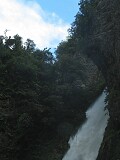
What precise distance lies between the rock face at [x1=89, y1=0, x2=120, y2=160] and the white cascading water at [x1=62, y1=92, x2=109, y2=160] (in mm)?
2021

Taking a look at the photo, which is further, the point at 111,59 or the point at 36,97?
the point at 36,97

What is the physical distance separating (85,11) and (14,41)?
28.1 ft

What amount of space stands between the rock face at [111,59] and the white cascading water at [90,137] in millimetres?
2021

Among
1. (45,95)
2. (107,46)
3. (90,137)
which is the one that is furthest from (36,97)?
(107,46)

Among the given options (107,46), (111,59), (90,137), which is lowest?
(90,137)

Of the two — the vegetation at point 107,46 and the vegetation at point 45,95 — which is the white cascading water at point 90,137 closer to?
the vegetation at point 45,95

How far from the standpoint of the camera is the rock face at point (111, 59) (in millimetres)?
18750

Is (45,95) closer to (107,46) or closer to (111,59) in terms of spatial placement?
(111,59)

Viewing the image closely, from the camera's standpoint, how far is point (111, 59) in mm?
20297

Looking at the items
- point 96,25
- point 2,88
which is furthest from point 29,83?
point 96,25

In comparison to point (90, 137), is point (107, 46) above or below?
above

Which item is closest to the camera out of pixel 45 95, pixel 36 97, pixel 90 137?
pixel 90 137

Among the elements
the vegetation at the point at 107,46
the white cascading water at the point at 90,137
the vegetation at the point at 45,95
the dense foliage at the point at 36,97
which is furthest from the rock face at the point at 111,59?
the dense foliage at the point at 36,97

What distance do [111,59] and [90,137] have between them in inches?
224
